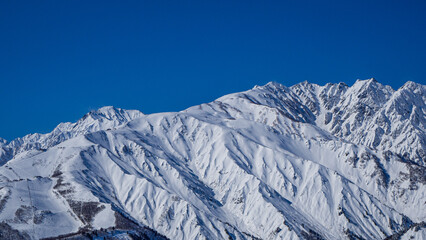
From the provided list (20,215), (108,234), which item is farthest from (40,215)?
(108,234)

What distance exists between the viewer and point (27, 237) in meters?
180

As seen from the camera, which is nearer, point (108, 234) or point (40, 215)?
point (108, 234)

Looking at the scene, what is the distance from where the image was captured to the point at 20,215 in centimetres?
19525

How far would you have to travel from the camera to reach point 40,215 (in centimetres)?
19988

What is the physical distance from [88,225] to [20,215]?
2841 centimetres

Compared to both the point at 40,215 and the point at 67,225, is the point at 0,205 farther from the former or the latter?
the point at 67,225

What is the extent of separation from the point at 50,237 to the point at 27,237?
8.66 m

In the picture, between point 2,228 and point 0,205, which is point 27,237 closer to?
point 2,228

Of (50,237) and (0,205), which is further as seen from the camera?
(0,205)

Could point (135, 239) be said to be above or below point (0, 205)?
below

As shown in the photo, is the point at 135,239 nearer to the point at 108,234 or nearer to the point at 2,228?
the point at 108,234

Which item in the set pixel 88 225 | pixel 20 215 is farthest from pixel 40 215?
pixel 88 225

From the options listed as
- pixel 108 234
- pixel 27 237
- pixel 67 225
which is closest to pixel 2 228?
pixel 27 237

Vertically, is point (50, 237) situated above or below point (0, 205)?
below
